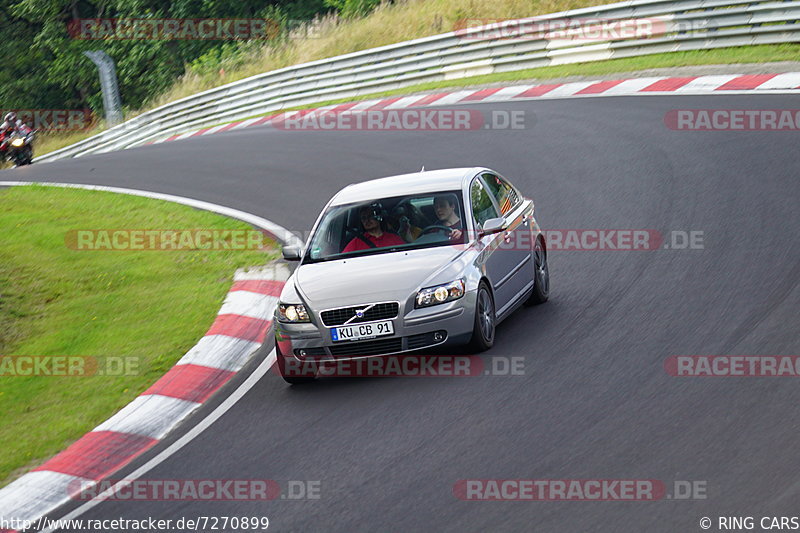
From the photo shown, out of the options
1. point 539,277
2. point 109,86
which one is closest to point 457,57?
point 109,86

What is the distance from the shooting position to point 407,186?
1026 cm

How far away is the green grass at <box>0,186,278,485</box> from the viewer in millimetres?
9555

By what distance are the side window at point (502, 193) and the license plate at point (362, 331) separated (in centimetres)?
234

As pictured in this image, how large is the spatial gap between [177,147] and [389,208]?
56.1ft

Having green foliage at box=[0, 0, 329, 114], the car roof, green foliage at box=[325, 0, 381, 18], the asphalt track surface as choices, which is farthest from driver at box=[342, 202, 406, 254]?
green foliage at box=[0, 0, 329, 114]

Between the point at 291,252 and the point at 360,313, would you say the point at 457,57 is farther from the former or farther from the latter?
the point at 360,313

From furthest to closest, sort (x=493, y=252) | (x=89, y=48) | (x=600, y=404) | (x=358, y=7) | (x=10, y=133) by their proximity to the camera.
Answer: (x=89, y=48) → (x=358, y=7) → (x=10, y=133) → (x=493, y=252) → (x=600, y=404)

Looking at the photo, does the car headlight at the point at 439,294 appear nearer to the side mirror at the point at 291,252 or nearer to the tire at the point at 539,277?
the side mirror at the point at 291,252

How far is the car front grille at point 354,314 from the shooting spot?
884 cm

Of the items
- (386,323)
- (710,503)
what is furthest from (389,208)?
(710,503)

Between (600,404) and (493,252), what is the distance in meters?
2.47

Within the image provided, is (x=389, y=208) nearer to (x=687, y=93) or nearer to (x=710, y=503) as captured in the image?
(x=710, y=503)

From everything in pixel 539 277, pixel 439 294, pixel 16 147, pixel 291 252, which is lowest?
pixel 16 147

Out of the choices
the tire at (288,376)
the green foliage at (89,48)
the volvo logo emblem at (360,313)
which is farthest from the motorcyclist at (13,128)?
the volvo logo emblem at (360,313)
